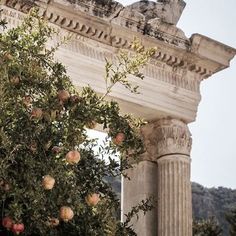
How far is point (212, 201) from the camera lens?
1943 inches

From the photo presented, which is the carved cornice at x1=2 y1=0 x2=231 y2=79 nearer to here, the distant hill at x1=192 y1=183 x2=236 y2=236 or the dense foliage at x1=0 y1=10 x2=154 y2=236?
the dense foliage at x1=0 y1=10 x2=154 y2=236

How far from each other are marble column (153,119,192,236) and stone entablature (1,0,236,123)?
319 millimetres

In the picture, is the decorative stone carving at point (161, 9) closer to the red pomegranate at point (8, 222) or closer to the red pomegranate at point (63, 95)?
the red pomegranate at point (63, 95)

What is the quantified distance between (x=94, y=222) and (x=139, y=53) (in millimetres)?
1720

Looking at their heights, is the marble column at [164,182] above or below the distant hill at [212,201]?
below

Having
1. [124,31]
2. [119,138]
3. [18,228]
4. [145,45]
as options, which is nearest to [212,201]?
[145,45]

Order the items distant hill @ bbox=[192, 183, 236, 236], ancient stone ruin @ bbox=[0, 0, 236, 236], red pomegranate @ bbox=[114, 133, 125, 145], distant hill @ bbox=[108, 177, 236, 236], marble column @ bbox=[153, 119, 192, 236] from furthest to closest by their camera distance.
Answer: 1. distant hill @ bbox=[192, 183, 236, 236]
2. distant hill @ bbox=[108, 177, 236, 236]
3. marble column @ bbox=[153, 119, 192, 236]
4. ancient stone ruin @ bbox=[0, 0, 236, 236]
5. red pomegranate @ bbox=[114, 133, 125, 145]

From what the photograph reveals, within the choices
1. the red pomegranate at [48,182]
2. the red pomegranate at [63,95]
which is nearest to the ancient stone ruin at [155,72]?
the red pomegranate at [63,95]

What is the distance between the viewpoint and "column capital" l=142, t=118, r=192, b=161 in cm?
1109

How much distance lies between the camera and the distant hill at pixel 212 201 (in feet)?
156

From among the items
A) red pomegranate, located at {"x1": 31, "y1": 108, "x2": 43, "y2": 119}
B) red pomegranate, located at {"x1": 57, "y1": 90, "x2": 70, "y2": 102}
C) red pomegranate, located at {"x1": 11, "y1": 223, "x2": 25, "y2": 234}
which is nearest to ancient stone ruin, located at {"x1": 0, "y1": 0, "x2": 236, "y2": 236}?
red pomegranate, located at {"x1": 57, "y1": 90, "x2": 70, "y2": 102}

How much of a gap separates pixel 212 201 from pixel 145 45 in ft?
132

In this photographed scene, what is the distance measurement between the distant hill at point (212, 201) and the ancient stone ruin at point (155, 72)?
35.5 meters

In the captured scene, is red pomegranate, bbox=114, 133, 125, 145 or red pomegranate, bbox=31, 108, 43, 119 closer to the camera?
red pomegranate, bbox=31, 108, 43, 119
